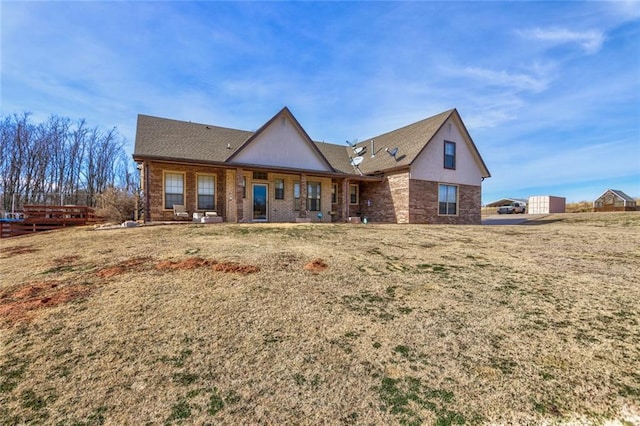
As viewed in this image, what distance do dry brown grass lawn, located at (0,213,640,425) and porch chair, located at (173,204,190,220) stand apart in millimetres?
7711

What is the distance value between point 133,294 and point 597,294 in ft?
23.4

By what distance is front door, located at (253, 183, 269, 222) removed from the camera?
16.2 meters

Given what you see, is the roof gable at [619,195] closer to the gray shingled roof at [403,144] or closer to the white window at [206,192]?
the gray shingled roof at [403,144]

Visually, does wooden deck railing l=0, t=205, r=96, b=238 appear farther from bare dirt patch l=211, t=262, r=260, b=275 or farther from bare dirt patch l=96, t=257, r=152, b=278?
bare dirt patch l=211, t=262, r=260, b=275

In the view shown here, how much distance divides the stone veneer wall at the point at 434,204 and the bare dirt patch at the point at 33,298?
15.9 m

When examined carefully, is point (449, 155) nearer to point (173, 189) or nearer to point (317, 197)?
point (317, 197)

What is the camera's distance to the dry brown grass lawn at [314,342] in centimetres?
255

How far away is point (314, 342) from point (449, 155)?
18.6m

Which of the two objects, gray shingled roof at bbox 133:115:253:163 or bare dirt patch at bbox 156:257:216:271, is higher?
gray shingled roof at bbox 133:115:253:163

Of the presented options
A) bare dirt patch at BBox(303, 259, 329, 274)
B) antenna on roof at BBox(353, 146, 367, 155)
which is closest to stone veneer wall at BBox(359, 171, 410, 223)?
antenna on roof at BBox(353, 146, 367, 155)

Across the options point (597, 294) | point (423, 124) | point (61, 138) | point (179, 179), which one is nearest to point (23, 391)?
point (597, 294)

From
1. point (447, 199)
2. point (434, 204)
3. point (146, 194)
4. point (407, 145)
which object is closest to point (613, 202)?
point (447, 199)

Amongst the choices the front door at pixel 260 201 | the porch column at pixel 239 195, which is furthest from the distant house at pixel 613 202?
the porch column at pixel 239 195

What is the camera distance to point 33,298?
4.36m
